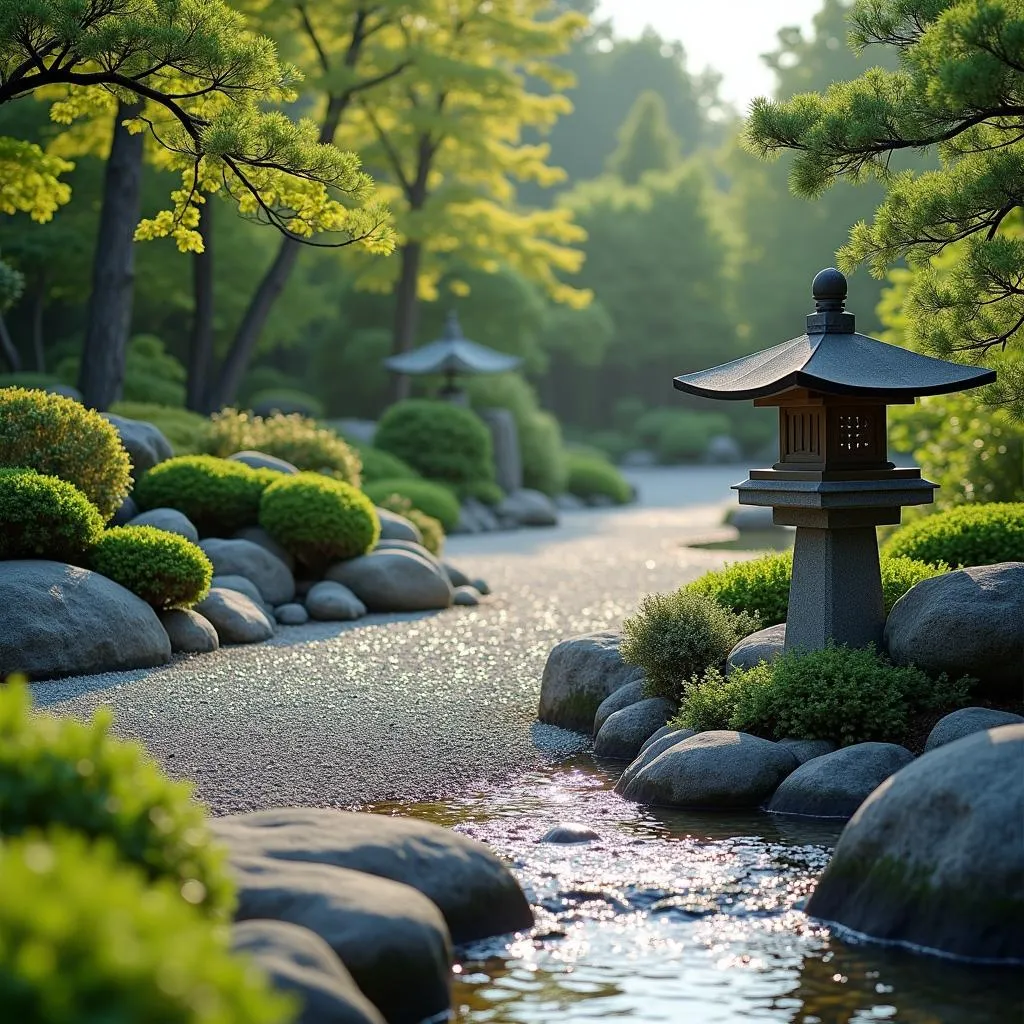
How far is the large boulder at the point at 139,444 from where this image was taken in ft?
42.2

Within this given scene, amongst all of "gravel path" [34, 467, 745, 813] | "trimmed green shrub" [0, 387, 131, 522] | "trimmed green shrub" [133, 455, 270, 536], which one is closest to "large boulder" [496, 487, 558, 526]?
"gravel path" [34, 467, 745, 813]

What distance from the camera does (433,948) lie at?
14.2 feet

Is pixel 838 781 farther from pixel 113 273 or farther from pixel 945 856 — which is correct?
pixel 113 273

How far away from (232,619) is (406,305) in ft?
48.2

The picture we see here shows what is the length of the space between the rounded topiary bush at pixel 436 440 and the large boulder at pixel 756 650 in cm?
1314

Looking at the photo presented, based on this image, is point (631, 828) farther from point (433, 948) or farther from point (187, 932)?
point (187, 932)

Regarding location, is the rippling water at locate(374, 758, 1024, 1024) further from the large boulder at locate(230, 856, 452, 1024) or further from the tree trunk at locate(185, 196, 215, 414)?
the tree trunk at locate(185, 196, 215, 414)

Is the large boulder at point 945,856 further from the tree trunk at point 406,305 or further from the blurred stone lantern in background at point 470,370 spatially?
the tree trunk at point 406,305

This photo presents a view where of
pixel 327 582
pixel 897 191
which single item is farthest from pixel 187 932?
pixel 327 582

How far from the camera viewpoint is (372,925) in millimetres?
4219

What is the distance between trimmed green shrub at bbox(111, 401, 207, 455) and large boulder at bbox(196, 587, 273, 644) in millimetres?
4532

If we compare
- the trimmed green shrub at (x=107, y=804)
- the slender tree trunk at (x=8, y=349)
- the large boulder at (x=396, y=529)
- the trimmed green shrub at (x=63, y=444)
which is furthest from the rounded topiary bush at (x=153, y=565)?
the slender tree trunk at (x=8, y=349)

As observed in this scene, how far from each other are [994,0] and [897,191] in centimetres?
130

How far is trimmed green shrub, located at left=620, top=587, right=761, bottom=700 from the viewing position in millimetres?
8070
